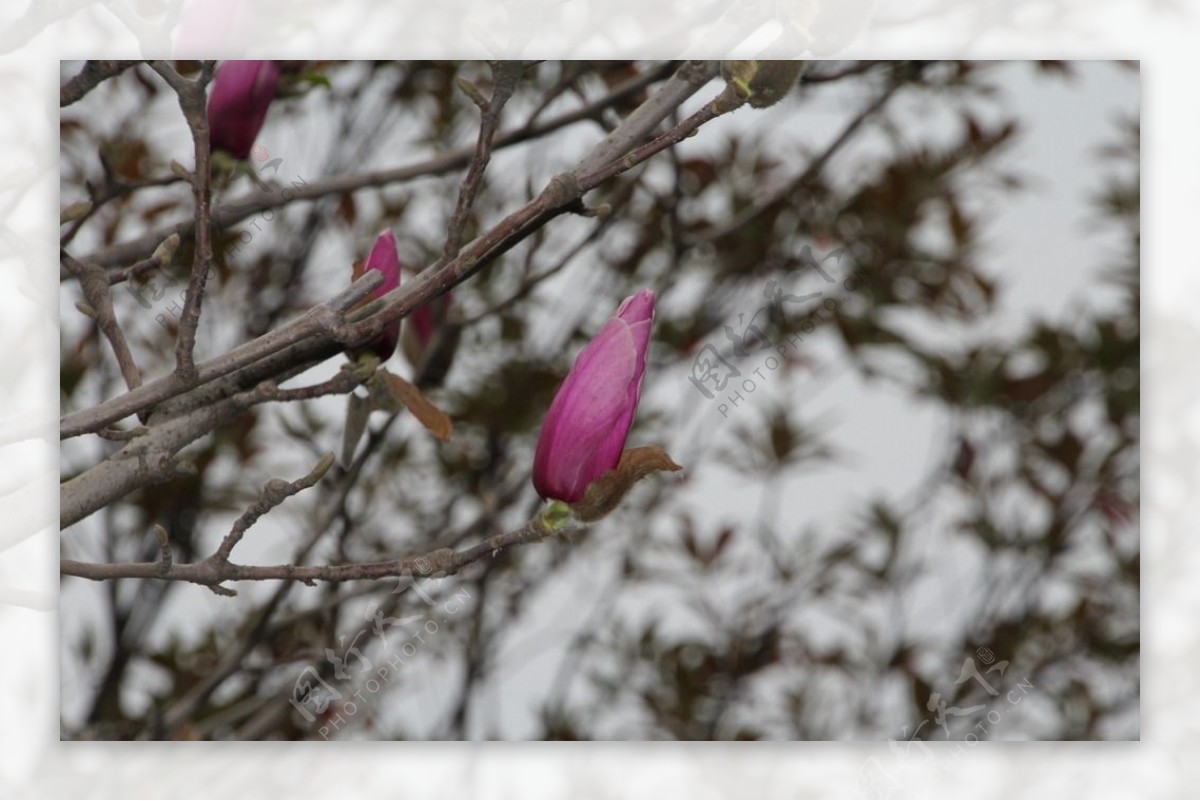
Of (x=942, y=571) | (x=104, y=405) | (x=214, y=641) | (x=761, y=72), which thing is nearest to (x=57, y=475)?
A: (x=104, y=405)

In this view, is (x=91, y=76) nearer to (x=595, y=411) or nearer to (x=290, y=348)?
(x=290, y=348)

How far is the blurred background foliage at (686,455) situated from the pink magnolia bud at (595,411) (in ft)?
2.12

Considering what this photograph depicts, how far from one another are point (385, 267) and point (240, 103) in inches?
6.9

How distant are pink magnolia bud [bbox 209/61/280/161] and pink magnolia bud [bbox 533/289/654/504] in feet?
1.02

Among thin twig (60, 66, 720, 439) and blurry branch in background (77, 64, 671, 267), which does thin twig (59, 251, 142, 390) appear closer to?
thin twig (60, 66, 720, 439)

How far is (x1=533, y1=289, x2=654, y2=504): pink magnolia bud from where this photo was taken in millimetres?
696

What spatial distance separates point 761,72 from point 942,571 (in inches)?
36.2

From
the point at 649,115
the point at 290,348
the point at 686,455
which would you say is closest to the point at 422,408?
the point at 290,348

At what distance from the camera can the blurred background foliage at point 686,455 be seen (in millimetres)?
1392

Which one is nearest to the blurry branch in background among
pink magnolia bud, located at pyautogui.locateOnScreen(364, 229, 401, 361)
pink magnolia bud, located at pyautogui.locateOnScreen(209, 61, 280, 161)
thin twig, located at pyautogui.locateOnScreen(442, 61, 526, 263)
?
pink magnolia bud, located at pyautogui.locateOnScreen(209, 61, 280, 161)

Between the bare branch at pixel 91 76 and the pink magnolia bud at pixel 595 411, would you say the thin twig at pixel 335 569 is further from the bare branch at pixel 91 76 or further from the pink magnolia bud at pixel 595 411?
the bare branch at pixel 91 76

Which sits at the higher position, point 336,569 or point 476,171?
point 476,171

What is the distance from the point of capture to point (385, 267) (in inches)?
31.5

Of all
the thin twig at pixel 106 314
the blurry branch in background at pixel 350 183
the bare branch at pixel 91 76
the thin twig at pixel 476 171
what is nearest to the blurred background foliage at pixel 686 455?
the blurry branch in background at pixel 350 183
